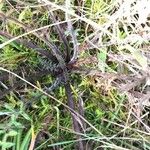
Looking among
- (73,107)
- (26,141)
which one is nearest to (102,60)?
(73,107)

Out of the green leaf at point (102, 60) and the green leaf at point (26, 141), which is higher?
the green leaf at point (102, 60)

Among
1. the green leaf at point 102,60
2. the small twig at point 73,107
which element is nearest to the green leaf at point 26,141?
the small twig at point 73,107

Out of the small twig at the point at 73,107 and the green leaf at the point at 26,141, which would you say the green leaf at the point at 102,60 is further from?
the green leaf at the point at 26,141

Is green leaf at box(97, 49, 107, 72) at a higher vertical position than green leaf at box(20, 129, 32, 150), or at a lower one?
higher

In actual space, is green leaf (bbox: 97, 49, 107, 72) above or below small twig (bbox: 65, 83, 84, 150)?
above

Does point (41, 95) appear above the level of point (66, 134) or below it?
above

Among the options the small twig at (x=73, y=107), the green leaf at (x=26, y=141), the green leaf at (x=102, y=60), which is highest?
the green leaf at (x=102, y=60)

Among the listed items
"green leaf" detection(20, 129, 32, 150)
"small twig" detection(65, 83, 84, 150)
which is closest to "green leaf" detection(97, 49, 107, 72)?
"small twig" detection(65, 83, 84, 150)

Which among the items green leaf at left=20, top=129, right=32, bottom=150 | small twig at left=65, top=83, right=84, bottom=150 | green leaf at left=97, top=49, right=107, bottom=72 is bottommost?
green leaf at left=20, top=129, right=32, bottom=150

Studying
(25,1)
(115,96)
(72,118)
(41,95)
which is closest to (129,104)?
(115,96)

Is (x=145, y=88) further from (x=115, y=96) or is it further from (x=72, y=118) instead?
(x=72, y=118)

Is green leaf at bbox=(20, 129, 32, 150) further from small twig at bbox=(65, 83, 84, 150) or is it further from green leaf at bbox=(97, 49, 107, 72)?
green leaf at bbox=(97, 49, 107, 72)
